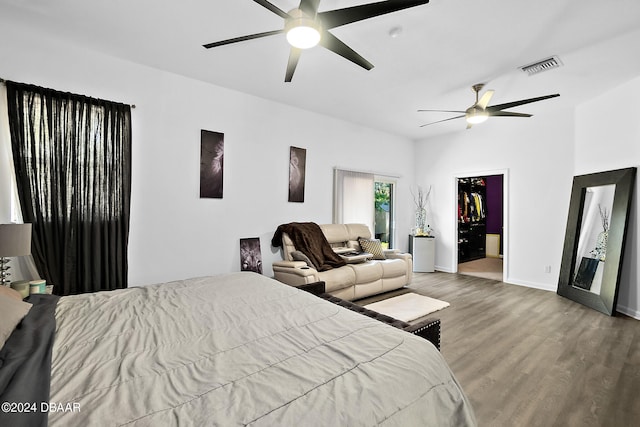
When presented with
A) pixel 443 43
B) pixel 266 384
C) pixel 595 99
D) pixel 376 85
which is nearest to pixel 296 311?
pixel 266 384

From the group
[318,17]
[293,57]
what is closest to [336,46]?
[318,17]

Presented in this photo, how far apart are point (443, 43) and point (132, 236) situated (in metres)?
3.89

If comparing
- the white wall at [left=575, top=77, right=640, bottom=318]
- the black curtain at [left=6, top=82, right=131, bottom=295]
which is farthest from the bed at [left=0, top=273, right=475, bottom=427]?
the white wall at [left=575, top=77, right=640, bottom=318]

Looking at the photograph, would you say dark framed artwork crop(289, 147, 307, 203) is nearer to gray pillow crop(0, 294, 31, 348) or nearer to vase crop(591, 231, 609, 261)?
gray pillow crop(0, 294, 31, 348)

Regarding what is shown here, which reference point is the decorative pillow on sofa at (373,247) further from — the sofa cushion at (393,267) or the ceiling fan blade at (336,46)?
the ceiling fan blade at (336,46)

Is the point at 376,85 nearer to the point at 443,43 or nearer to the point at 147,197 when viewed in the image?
the point at 443,43

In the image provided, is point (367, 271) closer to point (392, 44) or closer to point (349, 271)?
point (349, 271)

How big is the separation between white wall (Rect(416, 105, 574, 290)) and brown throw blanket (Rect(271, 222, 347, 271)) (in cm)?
313

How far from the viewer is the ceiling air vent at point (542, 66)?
9.95 ft

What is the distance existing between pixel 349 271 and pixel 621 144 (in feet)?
12.9

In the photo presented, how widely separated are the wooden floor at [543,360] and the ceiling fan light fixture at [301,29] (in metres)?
2.74

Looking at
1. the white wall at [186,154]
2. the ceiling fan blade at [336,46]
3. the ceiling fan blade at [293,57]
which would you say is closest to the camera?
the ceiling fan blade at [336,46]

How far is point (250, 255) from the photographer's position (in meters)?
4.12

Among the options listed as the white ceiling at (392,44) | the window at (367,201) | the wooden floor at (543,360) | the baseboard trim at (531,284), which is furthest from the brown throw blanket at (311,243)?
the baseboard trim at (531,284)
